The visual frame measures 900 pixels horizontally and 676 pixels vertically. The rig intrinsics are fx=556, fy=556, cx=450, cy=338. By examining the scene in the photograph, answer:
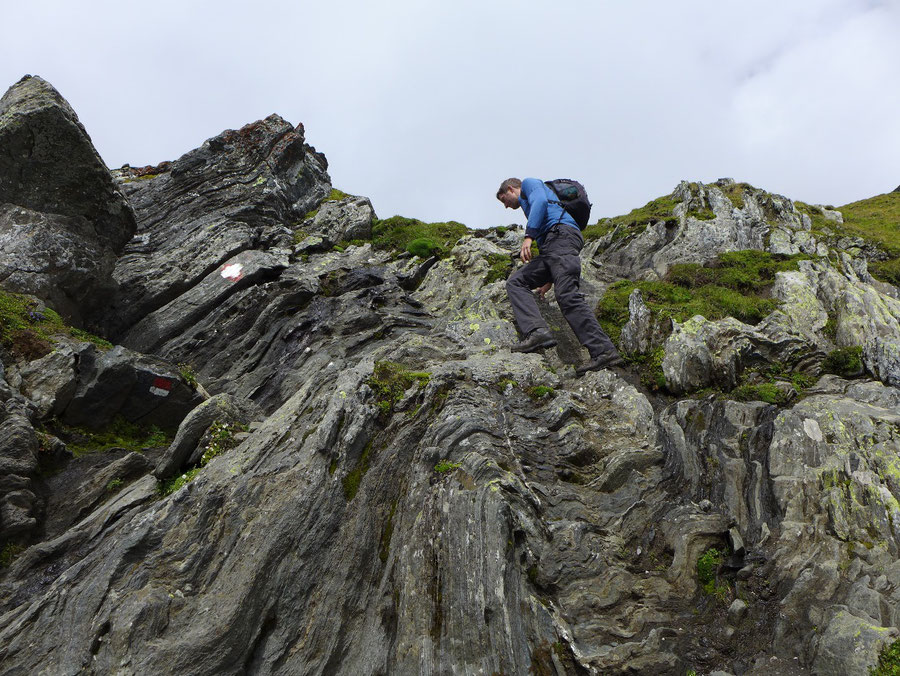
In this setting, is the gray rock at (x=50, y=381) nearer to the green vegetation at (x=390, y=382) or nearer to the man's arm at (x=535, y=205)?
the green vegetation at (x=390, y=382)

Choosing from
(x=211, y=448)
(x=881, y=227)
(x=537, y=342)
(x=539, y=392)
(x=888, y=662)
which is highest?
(x=881, y=227)

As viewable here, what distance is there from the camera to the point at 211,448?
12.3 metres

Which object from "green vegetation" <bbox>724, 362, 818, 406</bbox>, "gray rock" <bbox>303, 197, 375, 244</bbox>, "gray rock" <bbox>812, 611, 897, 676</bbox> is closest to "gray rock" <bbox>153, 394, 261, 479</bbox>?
"gray rock" <bbox>812, 611, 897, 676</bbox>

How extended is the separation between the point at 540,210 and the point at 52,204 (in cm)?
1656

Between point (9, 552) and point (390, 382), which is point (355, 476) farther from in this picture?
point (9, 552)

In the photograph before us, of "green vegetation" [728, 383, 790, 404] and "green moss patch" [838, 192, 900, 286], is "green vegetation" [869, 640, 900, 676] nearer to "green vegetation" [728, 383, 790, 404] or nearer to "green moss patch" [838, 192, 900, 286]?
"green vegetation" [728, 383, 790, 404]

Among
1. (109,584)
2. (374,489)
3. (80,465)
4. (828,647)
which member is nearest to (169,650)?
(109,584)

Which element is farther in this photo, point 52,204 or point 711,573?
point 52,204

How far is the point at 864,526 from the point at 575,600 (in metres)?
5.07

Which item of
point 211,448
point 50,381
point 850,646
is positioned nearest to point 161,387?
point 50,381

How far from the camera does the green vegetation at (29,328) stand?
14.2m

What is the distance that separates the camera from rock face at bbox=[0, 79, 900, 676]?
28.0 ft

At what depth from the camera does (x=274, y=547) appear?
31.8 ft

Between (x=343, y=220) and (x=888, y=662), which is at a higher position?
(x=343, y=220)
